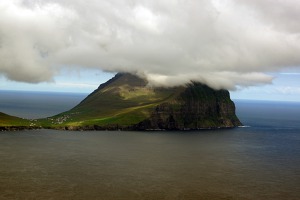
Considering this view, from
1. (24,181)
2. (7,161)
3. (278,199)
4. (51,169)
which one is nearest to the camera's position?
(278,199)

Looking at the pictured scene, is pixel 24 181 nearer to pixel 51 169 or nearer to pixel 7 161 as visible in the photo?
pixel 51 169

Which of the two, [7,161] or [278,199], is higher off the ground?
[7,161]

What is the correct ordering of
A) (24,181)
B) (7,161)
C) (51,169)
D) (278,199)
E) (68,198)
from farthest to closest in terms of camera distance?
(7,161), (51,169), (24,181), (278,199), (68,198)

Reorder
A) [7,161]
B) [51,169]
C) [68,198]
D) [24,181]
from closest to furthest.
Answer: [68,198]
[24,181]
[51,169]
[7,161]

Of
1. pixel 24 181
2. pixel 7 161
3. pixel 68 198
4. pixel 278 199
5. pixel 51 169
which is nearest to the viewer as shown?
pixel 68 198

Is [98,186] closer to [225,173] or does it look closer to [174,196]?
[174,196]

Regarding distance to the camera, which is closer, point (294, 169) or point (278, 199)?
point (278, 199)

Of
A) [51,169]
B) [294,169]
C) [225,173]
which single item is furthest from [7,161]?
[294,169]

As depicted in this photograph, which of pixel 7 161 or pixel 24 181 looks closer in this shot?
pixel 24 181

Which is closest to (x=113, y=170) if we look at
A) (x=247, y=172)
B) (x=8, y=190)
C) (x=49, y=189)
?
(x=49, y=189)
